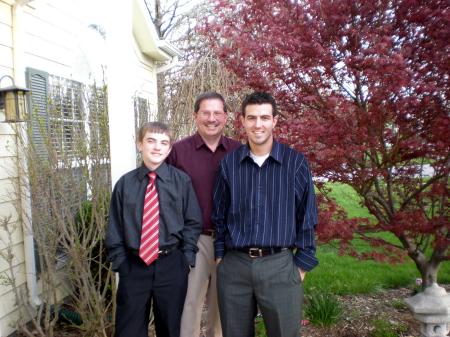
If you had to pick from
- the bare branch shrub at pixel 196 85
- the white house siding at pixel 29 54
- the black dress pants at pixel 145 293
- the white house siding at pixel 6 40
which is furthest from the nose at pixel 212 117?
the bare branch shrub at pixel 196 85

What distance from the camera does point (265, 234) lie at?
2211mm

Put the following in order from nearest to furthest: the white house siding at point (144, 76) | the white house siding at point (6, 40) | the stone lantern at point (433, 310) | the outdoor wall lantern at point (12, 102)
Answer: the stone lantern at point (433, 310) < the outdoor wall lantern at point (12, 102) < the white house siding at point (6, 40) < the white house siding at point (144, 76)

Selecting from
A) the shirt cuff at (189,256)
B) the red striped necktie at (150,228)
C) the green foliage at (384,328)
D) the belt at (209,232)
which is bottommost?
the green foliage at (384,328)

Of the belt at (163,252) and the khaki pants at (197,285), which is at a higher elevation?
the belt at (163,252)

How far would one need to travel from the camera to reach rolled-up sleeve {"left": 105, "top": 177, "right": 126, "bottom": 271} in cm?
223

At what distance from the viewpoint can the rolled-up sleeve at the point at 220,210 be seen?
95.0 inches

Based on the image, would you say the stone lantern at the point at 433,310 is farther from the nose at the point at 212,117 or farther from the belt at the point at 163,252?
the nose at the point at 212,117

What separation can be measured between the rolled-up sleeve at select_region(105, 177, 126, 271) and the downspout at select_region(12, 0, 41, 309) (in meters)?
1.40

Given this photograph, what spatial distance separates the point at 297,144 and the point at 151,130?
4.20ft

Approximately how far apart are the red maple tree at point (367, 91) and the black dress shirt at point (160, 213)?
108cm

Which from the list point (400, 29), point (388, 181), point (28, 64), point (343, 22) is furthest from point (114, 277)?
point (400, 29)

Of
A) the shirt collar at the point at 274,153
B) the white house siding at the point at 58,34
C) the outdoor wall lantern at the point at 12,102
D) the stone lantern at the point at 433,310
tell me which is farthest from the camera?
the white house siding at the point at 58,34

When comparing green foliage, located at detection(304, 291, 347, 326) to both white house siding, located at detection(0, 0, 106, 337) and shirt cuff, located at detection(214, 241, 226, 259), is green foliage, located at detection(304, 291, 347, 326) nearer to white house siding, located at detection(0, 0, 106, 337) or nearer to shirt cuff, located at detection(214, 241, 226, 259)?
shirt cuff, located at detection(214, 241, 226, 259)

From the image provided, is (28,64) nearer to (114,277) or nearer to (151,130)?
(151,130)
